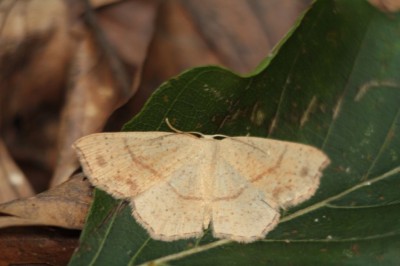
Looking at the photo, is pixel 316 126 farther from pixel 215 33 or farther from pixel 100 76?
pixel 215 33

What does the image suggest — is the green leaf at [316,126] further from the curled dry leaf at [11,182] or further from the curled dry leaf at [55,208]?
the curled dry leaf at [11,182]

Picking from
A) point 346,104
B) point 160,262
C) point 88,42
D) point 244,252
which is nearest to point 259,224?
point 244,252

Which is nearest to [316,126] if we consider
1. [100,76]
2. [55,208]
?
[55,208]

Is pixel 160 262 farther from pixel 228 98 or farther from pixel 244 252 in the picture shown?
pixel 228 98

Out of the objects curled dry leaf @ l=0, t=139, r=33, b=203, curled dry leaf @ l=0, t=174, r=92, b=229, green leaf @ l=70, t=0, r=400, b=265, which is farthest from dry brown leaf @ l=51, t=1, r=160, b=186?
green leaf @ l=70, t=0, r=400, b=265

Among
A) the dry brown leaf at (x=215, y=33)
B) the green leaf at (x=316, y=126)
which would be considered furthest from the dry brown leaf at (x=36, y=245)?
the dry brown leaf at (x=215, y=33)
